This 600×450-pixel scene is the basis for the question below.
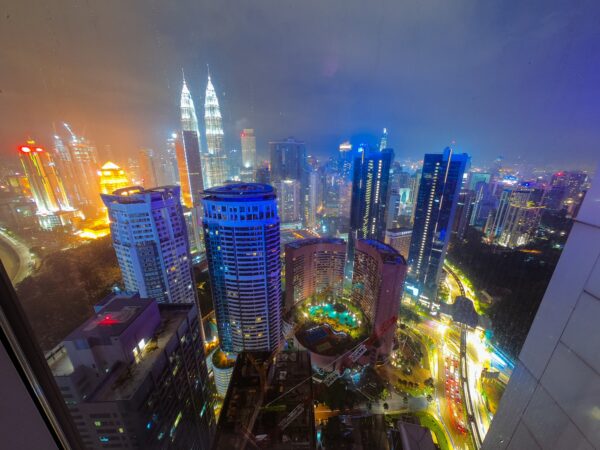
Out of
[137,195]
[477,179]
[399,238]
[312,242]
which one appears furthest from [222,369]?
[477,179]

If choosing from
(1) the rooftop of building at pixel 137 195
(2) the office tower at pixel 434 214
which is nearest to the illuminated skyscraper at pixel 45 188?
(1) the rooftop of building at pixel 137 195

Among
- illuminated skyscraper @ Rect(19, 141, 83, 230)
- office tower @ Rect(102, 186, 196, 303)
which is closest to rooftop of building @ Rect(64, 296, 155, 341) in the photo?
illuminated skyscraper @ Rect(19, 141, 83, 230)

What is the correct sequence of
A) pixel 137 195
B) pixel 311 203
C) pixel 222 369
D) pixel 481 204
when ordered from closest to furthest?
pixel 137 195 → pixel 222 369 → pixel 481 204 → pixel 311 203

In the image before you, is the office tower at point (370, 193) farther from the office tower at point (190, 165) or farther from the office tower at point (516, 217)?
the office tower at point (190, 165)

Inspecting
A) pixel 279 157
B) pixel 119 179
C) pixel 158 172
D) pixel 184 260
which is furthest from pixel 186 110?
pixel 184 260

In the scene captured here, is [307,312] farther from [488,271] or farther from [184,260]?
[488,271]

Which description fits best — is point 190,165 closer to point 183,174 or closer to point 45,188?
point 183,174
